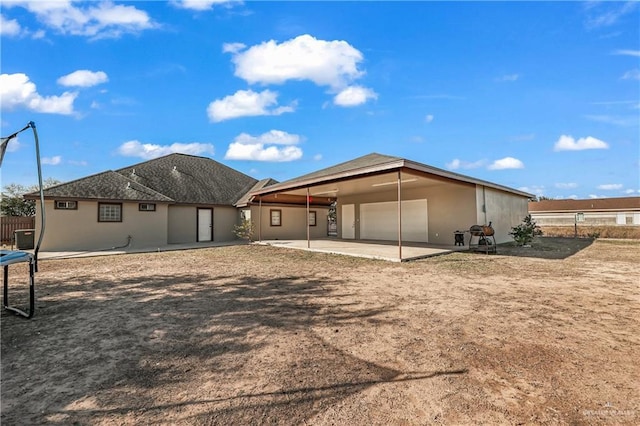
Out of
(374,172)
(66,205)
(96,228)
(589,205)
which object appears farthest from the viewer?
(589,205)

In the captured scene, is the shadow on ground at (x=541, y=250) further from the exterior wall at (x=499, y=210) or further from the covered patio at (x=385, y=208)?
the covered patio at (x=385, y=208)

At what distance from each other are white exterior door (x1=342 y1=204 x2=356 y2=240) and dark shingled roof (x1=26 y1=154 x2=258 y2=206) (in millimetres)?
6799

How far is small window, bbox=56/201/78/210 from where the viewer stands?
1242cm

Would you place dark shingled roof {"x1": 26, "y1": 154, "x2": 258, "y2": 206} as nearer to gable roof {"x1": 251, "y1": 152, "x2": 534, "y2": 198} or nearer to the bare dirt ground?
gable roof {"x1": 251, "y1": 152, "x2": 534, "y2": 198}

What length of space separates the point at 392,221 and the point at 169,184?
12766mm

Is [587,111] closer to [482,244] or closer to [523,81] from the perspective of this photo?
[523,81]

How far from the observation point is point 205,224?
17156 millimetres

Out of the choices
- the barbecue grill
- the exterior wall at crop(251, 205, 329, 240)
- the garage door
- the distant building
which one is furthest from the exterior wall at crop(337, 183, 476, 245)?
the distant building

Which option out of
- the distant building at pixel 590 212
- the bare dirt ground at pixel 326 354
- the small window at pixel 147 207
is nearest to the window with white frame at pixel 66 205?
the small window at pixel 147 207

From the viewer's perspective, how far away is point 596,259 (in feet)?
32.5

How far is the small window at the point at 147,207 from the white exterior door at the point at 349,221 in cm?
1076

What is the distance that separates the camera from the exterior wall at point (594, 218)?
101 feet

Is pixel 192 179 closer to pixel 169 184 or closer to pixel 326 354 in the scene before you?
pixel 169 184

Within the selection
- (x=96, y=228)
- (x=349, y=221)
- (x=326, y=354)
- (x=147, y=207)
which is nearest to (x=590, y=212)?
(x=349, y=221)
